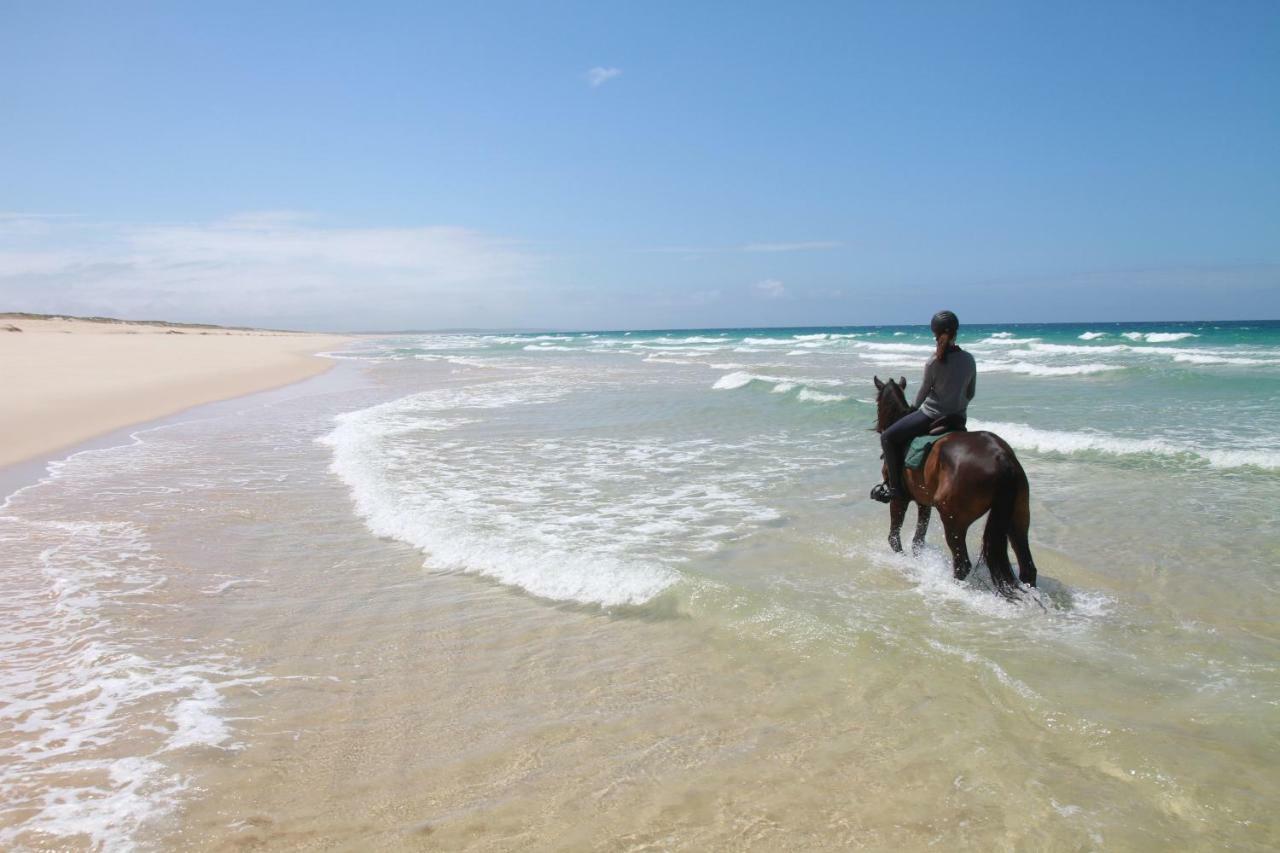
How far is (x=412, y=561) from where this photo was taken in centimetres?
688

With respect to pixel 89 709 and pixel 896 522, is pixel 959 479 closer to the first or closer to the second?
pixel 896 522

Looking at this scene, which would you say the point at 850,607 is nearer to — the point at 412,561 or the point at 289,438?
the point at 412,561

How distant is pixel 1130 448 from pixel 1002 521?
7.57m

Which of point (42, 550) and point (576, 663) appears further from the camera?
point (42, 550)

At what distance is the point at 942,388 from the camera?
20.4 feet

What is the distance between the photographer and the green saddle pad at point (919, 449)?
6289 millimetres

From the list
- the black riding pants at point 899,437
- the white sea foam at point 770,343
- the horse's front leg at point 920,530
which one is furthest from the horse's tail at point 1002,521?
the white sea foam at point 770,343

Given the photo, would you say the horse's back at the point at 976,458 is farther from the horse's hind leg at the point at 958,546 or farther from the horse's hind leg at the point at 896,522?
the horse's hind leg at the point at 896,522

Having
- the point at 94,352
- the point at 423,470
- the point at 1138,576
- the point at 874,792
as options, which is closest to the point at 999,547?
the point at 1138,576

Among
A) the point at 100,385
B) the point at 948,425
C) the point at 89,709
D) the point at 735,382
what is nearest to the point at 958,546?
the point at 948,425

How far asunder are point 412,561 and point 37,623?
8.56 feet

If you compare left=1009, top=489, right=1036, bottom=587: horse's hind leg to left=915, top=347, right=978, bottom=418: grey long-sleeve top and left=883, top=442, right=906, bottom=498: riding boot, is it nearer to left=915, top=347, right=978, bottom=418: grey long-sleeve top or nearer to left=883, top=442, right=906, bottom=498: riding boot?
left=915, top=347, right=978, bottom=418: grey long-sleeve top

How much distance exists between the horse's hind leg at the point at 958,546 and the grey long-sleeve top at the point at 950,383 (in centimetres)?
94

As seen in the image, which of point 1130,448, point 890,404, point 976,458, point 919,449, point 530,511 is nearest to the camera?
point 976,458
